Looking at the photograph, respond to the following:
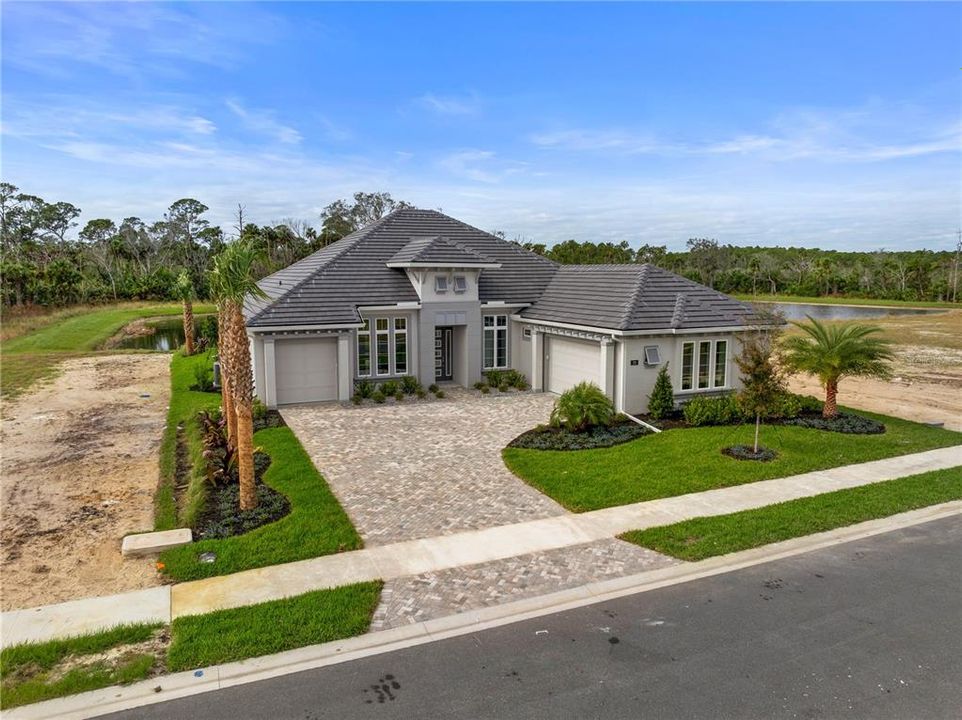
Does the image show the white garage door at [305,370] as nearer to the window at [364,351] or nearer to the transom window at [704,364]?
the window at [364,351]

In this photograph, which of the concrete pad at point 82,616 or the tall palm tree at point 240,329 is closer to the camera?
the concrete pad at point 82,616

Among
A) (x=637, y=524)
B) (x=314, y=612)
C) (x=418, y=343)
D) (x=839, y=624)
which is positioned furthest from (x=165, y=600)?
(x=418, y=343)

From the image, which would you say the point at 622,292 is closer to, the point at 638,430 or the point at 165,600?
the point at 638,430

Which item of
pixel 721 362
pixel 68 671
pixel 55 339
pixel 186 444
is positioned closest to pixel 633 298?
pixel 721 362

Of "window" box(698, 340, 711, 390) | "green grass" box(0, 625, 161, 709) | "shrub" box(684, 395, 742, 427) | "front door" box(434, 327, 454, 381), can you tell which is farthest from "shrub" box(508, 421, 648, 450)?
"green grass" box(0, 625, 161, 709)

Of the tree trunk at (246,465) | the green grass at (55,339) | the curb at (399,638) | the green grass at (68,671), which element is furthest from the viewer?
the green grass at (55,339)

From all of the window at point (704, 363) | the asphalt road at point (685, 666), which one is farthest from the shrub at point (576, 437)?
the asphalt road at point (685, 666)

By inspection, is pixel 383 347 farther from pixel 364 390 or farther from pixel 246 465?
pixel 246 465
